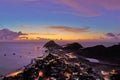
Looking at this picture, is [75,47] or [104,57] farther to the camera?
[75,47]

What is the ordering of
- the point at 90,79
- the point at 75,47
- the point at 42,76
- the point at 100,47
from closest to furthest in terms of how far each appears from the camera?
the point at 90,79, the point at 42,76, the point at 100,47, the point at 75,47

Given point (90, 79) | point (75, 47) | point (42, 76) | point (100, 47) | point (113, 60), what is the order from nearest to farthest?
point (90, 79) → point (42, 76) → point (113, 60) → point (100, 47) → point (75, 47)

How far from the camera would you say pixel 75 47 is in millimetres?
158875

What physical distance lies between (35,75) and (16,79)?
3.49 metres

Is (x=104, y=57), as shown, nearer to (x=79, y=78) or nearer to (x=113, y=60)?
(x=113, y=60)

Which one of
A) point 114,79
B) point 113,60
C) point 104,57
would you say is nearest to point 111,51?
point 104,57

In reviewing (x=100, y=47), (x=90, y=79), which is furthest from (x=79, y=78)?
(x=100, y=47)

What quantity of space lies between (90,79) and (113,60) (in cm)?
4025

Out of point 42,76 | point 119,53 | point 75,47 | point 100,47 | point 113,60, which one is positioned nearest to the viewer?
point 42,76

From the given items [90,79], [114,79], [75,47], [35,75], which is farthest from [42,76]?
[75,47]

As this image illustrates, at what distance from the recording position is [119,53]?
89.0 meters

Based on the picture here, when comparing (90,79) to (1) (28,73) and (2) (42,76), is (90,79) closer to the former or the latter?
(2) (42,76)

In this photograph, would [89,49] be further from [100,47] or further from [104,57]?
[104,57]

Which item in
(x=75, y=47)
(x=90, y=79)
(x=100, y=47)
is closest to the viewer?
(x=90, y=79)
